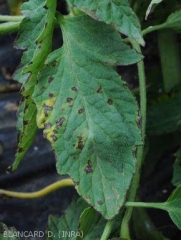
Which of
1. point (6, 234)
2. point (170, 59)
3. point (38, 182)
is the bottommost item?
point (38, 182)

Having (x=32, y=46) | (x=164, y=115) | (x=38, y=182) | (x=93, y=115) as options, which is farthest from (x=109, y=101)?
(x=38, y=182)

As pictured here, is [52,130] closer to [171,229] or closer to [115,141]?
[115,141]

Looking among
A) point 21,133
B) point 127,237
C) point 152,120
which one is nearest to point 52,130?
point 21,133

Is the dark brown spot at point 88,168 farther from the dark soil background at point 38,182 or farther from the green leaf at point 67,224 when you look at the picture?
the dark soil background at point 38,182

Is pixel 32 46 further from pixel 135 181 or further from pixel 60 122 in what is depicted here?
pixel 135 181

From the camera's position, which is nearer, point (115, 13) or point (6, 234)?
point (115, 13)

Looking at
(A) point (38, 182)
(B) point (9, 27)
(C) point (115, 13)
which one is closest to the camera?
(C) point (115, 13)
